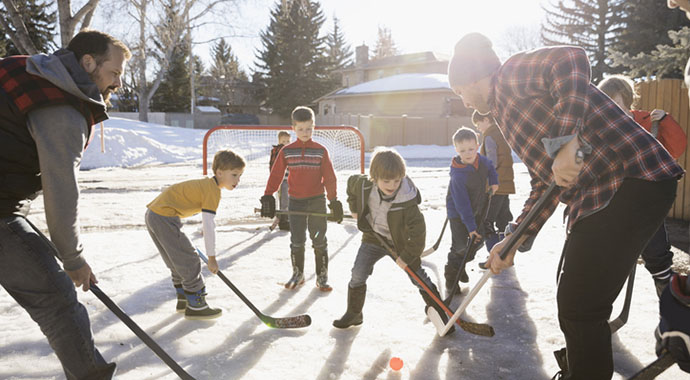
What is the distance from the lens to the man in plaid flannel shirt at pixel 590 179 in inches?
74.3

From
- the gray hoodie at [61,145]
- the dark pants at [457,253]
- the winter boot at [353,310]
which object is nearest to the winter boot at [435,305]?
the winter boot at [353,310]

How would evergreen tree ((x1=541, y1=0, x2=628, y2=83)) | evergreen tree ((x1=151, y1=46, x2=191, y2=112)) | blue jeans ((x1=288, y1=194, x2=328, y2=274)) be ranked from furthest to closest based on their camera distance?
evergreen tree ((x1=151, y1=46, x2=191, y2=112)), evergreen tree ((x1=541, y1=0, x2=628, y2=83)), blue jeans ((x1=288, y1=194, x2=328, y2=274))

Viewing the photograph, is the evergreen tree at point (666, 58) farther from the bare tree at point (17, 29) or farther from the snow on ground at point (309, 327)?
the bare tree at point (17, 29)

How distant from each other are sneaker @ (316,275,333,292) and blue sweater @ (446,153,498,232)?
4.23 ft

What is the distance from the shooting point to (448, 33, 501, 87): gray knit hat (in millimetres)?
2268

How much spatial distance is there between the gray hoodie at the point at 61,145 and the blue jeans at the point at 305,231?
8.51 ft

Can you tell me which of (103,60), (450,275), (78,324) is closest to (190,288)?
(78,324)

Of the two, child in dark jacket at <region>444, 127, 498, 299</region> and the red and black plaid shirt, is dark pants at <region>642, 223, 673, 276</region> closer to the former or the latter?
child in dark jacket at <region>444, 127, 498, 299</region>

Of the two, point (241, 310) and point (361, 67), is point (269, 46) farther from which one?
point (241, 310)

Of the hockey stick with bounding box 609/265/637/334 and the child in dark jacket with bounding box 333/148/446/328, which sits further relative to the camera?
the child in dark jacket with bounding box 333/148/446/328

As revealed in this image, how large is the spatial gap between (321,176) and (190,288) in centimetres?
166

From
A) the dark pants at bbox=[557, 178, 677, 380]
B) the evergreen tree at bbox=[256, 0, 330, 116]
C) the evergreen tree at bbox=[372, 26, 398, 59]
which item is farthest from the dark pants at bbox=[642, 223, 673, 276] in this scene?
the evergreen tree at bbox=[372, 26, 398, 59]

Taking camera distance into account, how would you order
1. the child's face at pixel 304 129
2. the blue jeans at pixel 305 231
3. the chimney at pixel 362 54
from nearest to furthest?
Result: 1. the blue jeans at pixel 305 231
2. the child's face at pixel 304 129
3. the chimney at pixel 362 54

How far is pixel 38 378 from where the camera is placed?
103 inches
